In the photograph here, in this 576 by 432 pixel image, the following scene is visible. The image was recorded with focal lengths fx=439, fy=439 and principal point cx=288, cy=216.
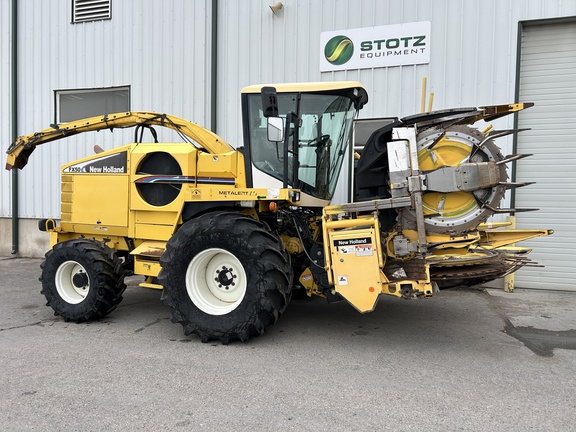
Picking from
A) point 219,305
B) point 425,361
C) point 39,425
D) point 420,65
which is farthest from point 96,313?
point 420,65

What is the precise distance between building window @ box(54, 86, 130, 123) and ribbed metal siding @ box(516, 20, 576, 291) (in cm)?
800

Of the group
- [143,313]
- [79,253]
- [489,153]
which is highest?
[489,153]

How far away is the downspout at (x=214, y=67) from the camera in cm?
871

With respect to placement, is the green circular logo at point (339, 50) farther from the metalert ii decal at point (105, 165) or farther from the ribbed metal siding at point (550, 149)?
the metalert ii decal at point (105, 165)

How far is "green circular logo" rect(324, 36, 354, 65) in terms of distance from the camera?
8055 mm

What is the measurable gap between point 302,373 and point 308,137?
2473 mm

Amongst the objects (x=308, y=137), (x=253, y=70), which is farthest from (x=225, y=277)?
(x=253, y=70)

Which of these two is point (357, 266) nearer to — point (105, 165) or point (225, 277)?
point (225, 277)

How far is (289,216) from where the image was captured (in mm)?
4973

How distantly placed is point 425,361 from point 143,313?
3.59 m

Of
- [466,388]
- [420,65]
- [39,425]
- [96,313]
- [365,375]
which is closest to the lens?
[39,425]

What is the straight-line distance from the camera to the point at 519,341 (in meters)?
4.71

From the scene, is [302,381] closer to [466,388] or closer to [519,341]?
[466,388]

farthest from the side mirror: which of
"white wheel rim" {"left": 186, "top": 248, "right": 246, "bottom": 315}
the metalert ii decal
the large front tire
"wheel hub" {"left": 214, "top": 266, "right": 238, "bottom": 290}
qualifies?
the metalert ii decal
